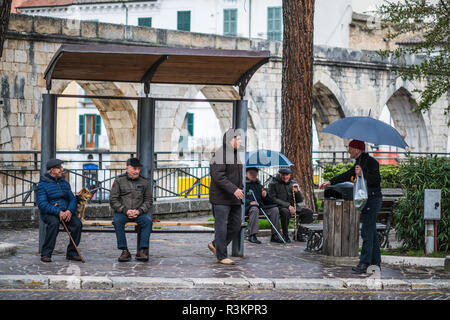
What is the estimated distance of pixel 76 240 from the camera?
10180 millimetres

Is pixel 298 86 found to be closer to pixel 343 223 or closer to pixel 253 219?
pixel 253 219

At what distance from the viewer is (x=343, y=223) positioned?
33.2 ft

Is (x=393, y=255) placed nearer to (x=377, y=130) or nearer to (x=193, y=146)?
(x=377, y=130)

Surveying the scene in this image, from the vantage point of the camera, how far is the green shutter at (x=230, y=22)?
43.2 m

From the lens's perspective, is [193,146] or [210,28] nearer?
[210,28]

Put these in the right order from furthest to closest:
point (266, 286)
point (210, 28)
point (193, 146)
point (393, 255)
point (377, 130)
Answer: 1. point (193, 146)
2. point (210, 28)
3. point (393, 255)
4. point (377, 130)
5. point (266, 286)

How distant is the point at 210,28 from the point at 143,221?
1335 inches

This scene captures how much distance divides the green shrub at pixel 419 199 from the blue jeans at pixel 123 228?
358 centimetres

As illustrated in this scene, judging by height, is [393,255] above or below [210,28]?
below

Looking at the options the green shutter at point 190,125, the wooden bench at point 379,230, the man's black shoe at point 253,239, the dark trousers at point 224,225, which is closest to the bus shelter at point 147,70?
the dark trousers at point 224,225

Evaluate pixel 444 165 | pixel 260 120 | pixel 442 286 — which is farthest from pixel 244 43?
pixel 442 286

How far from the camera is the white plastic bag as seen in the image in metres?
9.21
